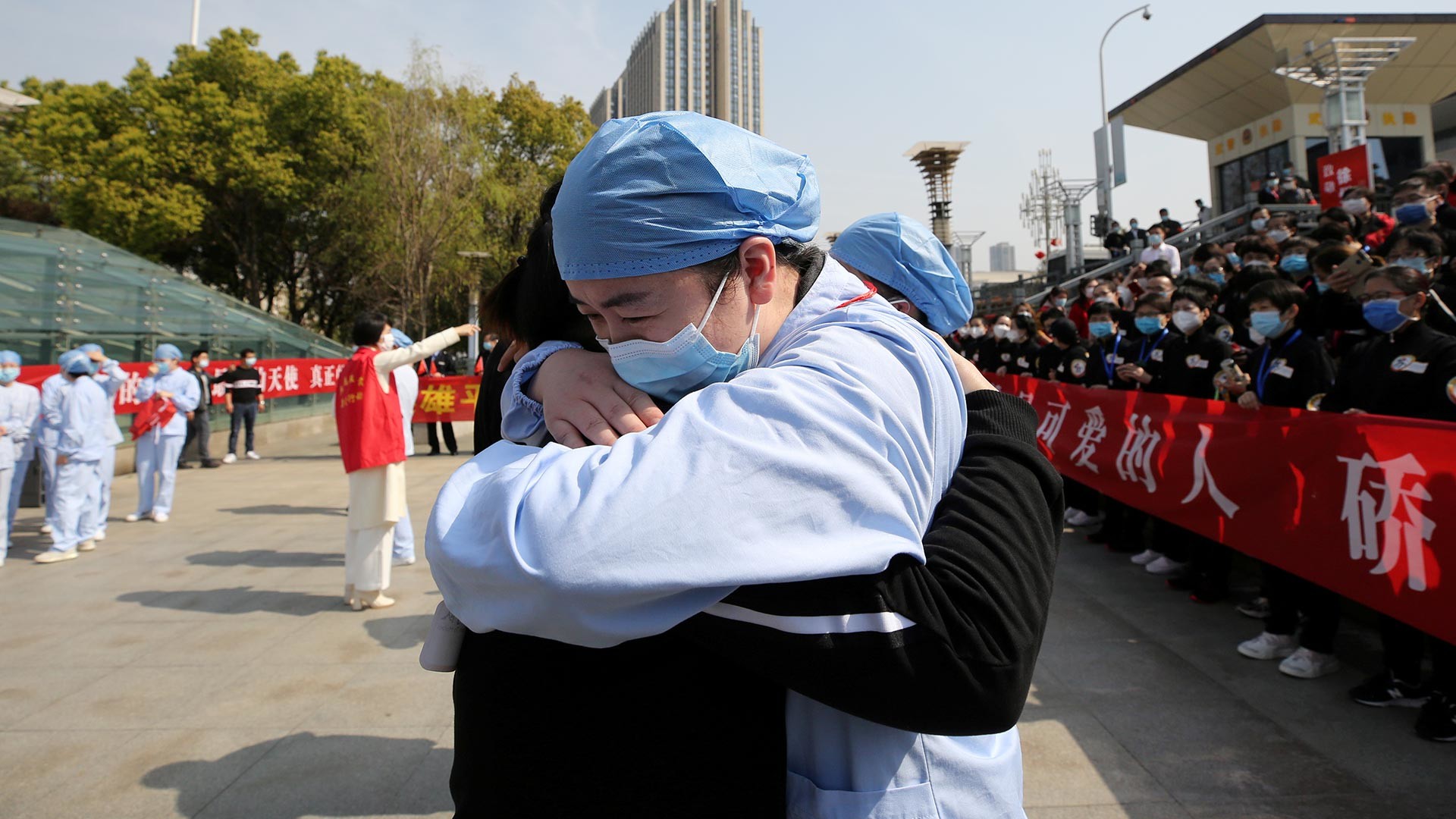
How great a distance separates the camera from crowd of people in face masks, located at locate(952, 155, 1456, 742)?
392 centimetres

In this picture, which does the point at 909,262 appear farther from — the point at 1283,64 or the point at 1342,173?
the point at 1283,64

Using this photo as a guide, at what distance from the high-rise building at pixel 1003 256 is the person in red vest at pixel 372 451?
408ft

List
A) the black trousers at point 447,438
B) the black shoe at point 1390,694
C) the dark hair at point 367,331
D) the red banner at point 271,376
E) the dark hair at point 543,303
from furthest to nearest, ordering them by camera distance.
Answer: the black trousers at point 447,438
the red banner at point 271,376
the dark hair at point 367,331
the black shoe at point 1390,694
the dark hair at point 543,303

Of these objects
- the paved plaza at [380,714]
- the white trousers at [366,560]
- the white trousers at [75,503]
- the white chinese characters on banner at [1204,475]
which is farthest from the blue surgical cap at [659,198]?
the white trousers at [75,503]

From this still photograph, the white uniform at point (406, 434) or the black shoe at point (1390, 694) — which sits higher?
the white uniform at point (406, 434)

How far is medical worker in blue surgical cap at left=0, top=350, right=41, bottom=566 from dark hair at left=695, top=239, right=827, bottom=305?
28.2ft

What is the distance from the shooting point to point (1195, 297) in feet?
19.3

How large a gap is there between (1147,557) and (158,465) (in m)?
9.62

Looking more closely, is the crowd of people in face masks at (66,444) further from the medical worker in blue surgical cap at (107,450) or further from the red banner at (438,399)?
the red banner at (438,399)

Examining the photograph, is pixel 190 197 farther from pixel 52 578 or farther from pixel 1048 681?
pixel 1048 681

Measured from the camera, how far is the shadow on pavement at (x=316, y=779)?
3.27 m

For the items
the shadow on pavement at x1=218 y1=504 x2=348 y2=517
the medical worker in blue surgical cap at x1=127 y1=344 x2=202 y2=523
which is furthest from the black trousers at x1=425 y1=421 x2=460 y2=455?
the medical worker in blue surgical cap at x1=127 y1=344 x2=202 y2=523

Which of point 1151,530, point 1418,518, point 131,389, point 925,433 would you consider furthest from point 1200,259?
point 131,389

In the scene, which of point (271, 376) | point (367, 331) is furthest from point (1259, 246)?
point (271, 376)
